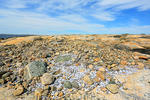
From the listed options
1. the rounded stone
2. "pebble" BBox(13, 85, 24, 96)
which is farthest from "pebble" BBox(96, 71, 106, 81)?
"pebble" BBox(13, 85, 24, 96)

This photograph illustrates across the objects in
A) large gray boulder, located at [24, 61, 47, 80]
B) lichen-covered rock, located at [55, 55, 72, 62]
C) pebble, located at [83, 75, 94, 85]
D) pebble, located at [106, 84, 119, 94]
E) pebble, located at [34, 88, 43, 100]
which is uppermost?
lichen-covered rock, located at [55, 55, 72, 62]

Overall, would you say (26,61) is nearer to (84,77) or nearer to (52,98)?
(52,98)

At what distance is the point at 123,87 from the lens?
4.19 metres

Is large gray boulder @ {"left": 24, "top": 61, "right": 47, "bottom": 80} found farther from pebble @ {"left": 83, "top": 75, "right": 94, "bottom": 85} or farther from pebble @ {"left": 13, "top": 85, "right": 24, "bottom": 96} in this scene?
pebble @ {"left": 83, "top": 75, "right": 94, "bottom": 85}

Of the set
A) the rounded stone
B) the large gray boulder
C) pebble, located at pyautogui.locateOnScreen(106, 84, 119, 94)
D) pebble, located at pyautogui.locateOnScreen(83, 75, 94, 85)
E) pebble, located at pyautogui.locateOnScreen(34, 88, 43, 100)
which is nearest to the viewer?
pebble, located at pyautogui.locateOnScreen(34, 88, 43, 100)

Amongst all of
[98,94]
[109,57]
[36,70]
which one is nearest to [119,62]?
[109,57]

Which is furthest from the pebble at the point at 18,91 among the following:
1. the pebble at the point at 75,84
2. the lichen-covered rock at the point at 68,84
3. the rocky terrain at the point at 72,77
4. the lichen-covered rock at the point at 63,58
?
the lichen-covered rock at the point at 63,58

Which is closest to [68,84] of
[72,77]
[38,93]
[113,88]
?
[72,77]

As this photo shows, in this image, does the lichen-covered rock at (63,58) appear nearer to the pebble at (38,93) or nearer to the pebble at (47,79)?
the pebble at (47,79)

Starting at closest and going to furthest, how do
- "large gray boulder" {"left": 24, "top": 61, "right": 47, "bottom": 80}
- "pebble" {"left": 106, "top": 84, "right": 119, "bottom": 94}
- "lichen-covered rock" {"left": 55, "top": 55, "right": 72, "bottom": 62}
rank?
"pebble" {"left": 106, "top": 84, "right": 119, "bottom": 94} < "large gray boulder" {"left": 24, "top": 61, "right": 47, "bottom": 80} < "lichen-covered rock" {"left": 55, "top": 55, "right": 72, "bottom": 62}

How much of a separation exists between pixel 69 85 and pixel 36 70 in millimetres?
1985

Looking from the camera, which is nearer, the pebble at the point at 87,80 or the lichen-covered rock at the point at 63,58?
the pebble at the point at 87,80

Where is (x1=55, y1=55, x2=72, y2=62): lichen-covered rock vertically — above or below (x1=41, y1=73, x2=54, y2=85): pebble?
above

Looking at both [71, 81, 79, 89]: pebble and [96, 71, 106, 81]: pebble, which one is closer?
[71, 81, 79, 89]: pebble
